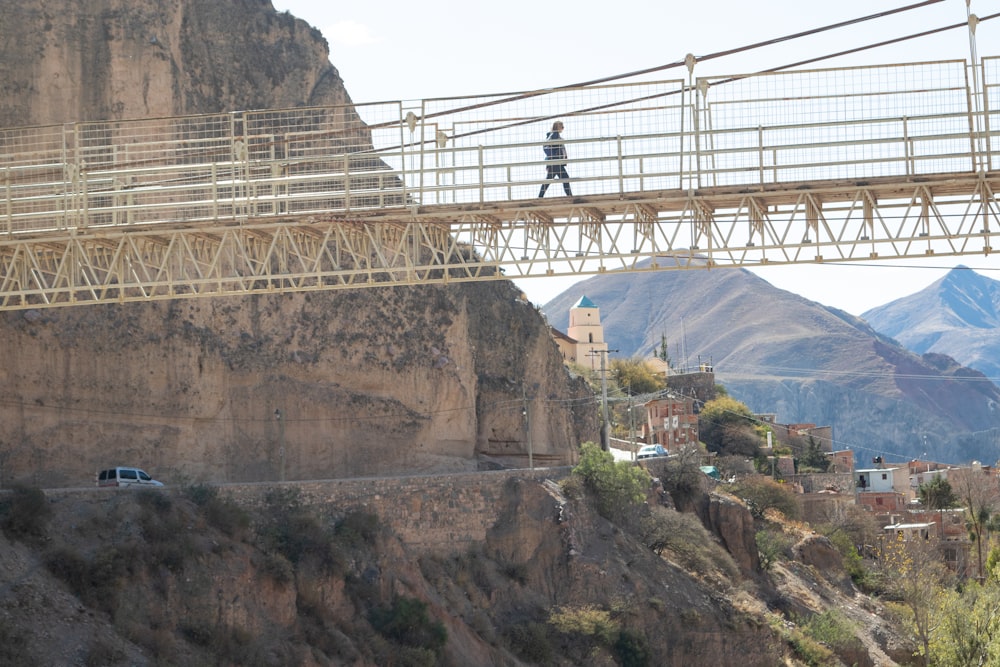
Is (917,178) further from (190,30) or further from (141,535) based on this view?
(190,30)

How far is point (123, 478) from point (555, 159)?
52.8 feet

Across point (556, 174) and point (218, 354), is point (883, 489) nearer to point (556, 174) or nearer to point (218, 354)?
point (218, 354)

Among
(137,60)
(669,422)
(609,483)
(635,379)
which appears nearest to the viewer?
(137,60)

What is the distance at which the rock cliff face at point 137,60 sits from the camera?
40.7m

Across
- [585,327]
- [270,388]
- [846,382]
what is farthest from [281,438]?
[846,382]

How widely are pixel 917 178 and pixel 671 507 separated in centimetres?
2577

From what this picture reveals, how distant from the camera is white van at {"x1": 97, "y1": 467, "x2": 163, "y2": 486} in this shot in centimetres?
3634

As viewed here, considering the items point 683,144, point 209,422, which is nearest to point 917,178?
point 683,144

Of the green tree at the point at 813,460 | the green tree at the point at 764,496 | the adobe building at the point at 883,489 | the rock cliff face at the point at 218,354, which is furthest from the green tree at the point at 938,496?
the rock cliff face at the point at 218,354

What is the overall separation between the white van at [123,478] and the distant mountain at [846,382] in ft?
411

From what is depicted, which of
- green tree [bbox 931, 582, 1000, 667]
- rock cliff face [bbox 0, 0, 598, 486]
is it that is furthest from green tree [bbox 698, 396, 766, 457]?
rock cliff face [bbox 0, 0, 598, 486]

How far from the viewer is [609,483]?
44.7 metres

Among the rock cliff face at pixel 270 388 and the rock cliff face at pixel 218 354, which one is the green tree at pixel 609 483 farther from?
the rock cliff face at pixel 218 354

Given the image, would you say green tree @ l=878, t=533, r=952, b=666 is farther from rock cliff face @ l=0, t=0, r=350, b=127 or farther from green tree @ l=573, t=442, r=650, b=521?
rock cliff face @ l=0, t=0, r=350, b=127
